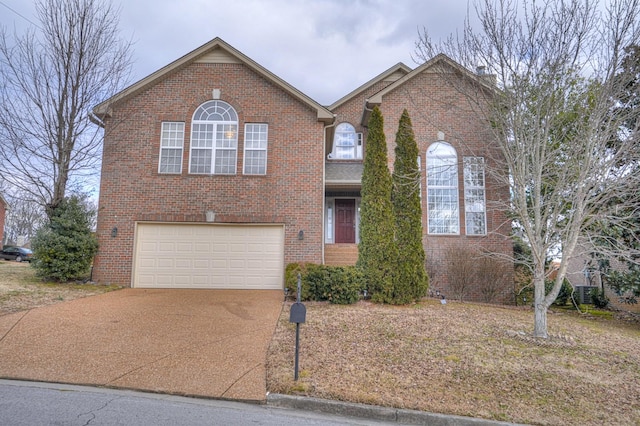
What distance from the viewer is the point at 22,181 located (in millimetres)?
11383

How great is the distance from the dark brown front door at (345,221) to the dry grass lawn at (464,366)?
7118 mm

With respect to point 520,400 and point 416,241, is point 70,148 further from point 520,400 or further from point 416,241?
point 520,400

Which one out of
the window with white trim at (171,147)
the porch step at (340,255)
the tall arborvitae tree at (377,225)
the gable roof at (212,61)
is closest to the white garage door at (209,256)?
the window with white trim at (171,147)

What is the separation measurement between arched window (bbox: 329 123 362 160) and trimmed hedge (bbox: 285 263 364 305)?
7.03 metres

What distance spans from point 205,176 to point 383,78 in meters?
8.79

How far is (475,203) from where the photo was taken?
43.4 feet

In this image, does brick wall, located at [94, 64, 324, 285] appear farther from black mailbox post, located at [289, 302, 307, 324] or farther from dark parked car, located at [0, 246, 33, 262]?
dark parked car, located at [0, 246, 33, 262]

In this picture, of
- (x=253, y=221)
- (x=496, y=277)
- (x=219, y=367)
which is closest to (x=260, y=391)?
(x=219, y=367)

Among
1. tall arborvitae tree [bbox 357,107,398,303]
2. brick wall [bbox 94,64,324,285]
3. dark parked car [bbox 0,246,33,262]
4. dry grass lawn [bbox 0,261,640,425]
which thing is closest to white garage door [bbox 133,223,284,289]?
brick wall [bbox 94,64,324,285]

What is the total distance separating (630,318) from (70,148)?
16.8 m

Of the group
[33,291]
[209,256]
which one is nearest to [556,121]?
[209,256]

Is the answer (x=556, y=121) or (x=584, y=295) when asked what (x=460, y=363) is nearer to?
(x=556, y=121)

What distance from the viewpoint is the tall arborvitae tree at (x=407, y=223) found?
916 centimetres

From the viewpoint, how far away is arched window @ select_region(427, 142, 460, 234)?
13.2m
